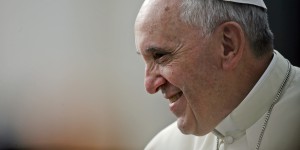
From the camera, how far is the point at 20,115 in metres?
2.45

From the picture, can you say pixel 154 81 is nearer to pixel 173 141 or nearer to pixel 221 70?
pixel 221 70

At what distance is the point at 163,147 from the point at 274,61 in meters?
0.59

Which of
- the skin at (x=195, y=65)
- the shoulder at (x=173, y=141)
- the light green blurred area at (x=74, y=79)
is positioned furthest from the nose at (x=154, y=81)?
the light green blurred area at (x=74, y=79)

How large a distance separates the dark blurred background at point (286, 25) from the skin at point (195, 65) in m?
0.39

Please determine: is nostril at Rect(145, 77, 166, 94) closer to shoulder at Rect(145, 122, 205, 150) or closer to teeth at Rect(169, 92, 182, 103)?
teeth at Rect(169, 92, 182, 103)

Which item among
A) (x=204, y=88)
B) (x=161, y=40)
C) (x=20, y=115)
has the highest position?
(x=161, y=40)

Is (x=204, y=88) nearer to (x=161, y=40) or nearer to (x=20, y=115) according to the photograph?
(x=161, y=40)

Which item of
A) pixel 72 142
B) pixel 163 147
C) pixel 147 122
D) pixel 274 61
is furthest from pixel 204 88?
pixel 72 142

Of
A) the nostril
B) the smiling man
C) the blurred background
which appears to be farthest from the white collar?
the blurred background

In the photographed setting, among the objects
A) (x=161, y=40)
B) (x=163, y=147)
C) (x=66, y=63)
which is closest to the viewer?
(x=161, y=40)

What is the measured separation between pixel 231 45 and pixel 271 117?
267 mm

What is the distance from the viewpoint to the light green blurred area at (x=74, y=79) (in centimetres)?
236

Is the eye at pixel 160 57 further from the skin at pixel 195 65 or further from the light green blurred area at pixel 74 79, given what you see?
the light green blurred area at pixel 74 79

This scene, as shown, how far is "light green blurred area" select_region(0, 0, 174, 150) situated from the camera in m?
2.36
